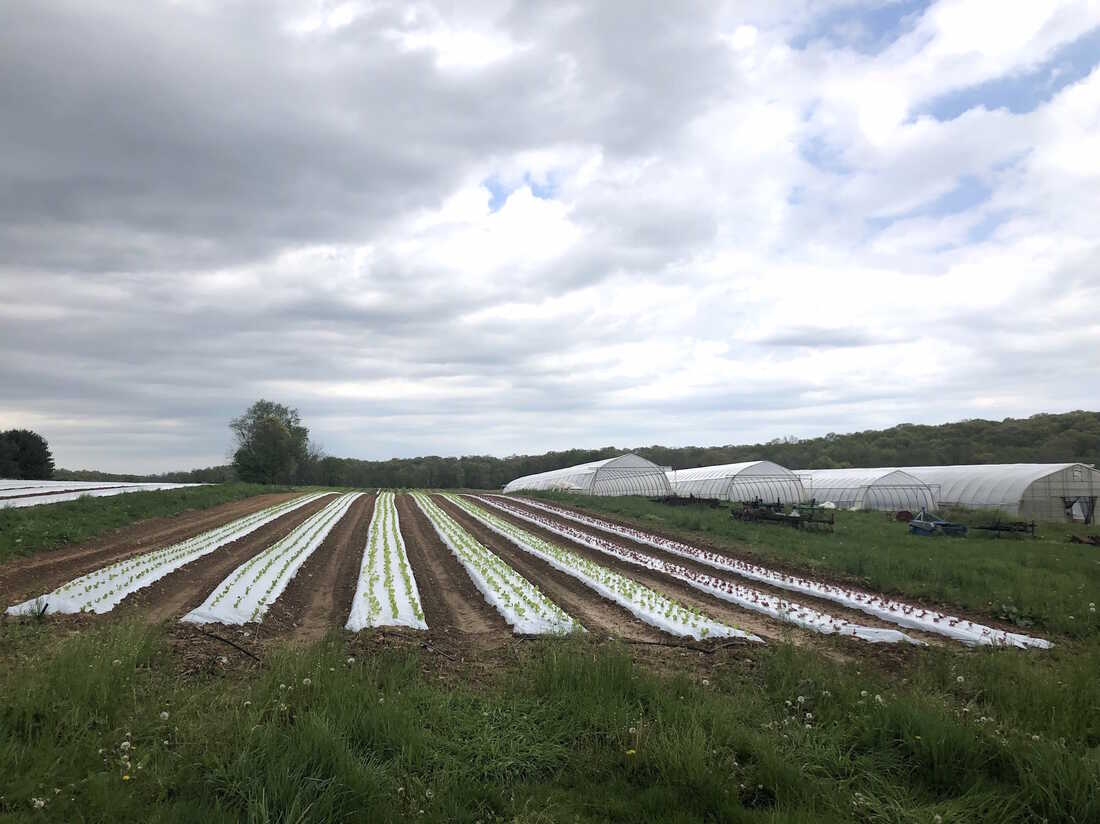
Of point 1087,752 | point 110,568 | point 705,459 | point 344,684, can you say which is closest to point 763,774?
point 1087,752

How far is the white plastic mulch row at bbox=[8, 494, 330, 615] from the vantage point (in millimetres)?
8602

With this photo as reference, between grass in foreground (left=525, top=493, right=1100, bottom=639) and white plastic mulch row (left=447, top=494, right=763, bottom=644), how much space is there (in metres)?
4.85

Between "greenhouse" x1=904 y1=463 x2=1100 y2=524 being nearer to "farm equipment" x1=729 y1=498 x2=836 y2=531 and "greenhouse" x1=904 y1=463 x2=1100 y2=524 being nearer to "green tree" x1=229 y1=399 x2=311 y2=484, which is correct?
"farm equipment" x1=729 y1=498 x2=836 y2=531

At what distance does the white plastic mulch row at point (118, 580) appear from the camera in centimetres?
860

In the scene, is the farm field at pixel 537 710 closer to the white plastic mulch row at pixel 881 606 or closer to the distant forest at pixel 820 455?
the white plastic mulch row at pixel 881 606

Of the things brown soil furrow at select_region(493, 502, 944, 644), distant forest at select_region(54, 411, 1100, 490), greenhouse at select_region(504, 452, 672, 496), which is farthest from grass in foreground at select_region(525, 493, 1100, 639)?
distant forest at select_region(54, 411, 1100, 490)

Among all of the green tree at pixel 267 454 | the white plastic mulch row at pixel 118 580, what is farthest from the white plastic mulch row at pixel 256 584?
the green tree at pixel 267 454

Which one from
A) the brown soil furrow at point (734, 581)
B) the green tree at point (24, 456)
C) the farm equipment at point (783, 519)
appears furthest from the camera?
the green tree at point (24, 456)

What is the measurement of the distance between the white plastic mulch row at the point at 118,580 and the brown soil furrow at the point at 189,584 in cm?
20

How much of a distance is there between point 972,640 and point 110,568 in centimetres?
1491

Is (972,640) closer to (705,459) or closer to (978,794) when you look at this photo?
(978,794)

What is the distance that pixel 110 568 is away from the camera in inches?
482

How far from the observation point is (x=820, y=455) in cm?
8369

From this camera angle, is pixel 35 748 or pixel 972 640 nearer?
pixel 35 748
